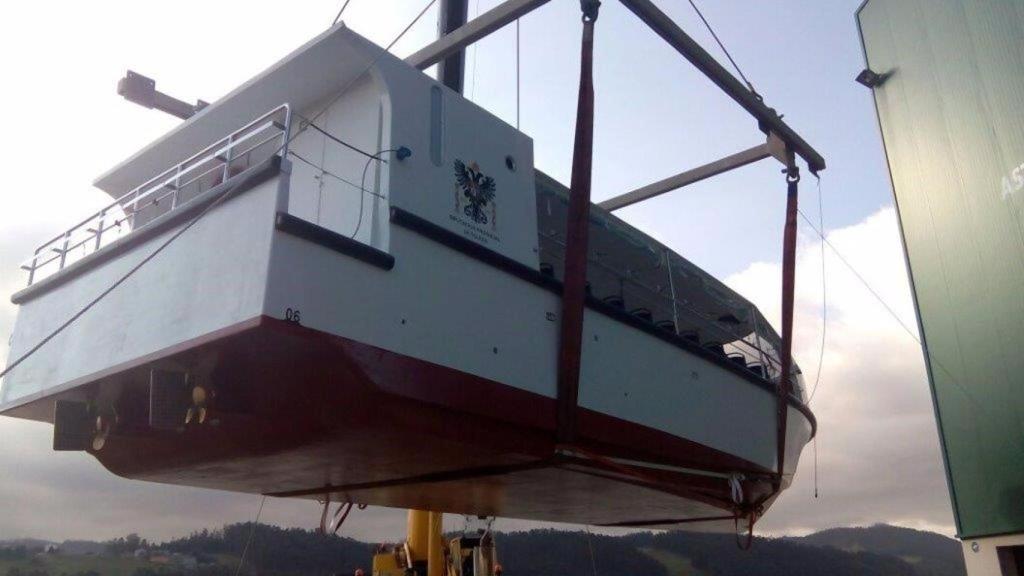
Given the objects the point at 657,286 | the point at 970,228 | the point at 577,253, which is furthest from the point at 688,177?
the point at 577,253

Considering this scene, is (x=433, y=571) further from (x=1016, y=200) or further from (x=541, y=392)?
(x=1016, y=200)

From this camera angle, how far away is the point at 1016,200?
20.5 ft

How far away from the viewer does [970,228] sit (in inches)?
267

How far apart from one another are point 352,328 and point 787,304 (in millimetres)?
5250

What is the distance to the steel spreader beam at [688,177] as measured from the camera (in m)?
9.12

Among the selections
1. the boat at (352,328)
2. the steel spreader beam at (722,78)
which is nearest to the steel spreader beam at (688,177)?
the steel spreader beam at (722,78)

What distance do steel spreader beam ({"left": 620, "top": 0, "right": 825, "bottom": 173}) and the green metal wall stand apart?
1.01 metres

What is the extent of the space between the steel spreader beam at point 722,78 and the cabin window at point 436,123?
187 cm

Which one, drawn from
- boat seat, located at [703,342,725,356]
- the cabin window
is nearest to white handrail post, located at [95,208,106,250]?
the cabin window

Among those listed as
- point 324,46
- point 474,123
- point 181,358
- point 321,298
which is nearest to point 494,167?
point 474,123

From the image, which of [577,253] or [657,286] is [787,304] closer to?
[657,286]

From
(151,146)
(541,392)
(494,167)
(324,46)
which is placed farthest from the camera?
(151,146)

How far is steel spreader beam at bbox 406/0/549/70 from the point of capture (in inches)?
235

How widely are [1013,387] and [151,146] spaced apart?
7.11 metres
